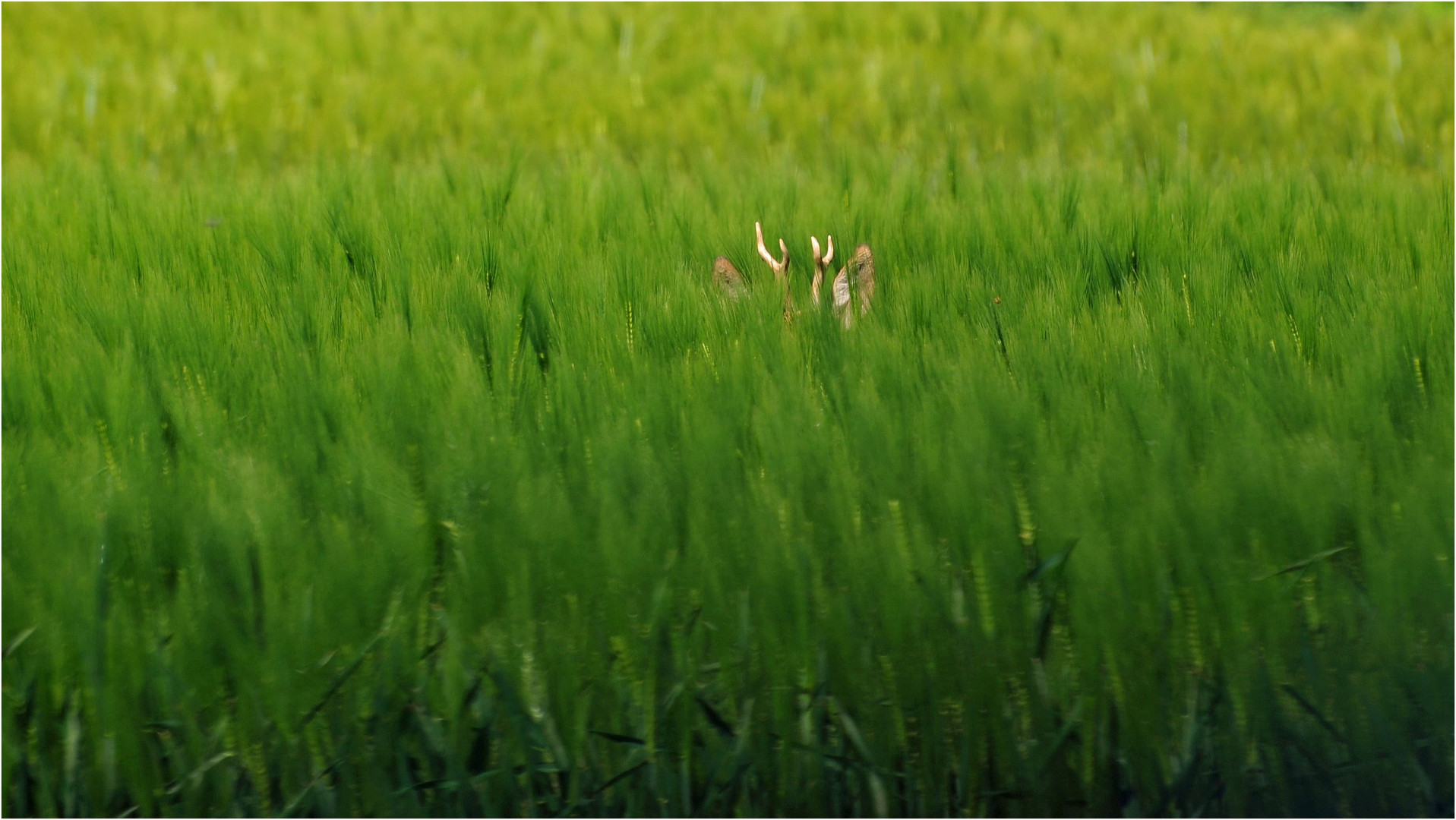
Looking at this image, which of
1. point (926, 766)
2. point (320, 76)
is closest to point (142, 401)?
point (926, 766)

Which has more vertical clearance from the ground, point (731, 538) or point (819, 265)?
point (819, 265)

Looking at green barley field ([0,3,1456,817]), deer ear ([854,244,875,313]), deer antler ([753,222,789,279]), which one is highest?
deer antler ([753,222,789,279])

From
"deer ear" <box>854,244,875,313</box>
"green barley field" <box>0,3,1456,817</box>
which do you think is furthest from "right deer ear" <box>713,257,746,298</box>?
"deer ear" <box>854,244,875,313</box>

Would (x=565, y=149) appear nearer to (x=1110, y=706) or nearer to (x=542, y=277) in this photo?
(x=542, y=277)

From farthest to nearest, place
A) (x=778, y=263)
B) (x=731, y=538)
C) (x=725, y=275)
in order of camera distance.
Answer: (x=778, y=263)
(x=725, y=275)
(x=731, y=538)

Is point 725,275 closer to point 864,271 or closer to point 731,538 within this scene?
point 864,271

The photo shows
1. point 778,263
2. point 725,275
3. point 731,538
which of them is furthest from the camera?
point 778,263

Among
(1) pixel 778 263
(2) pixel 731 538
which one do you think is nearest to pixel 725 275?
(1) pixel 778 263

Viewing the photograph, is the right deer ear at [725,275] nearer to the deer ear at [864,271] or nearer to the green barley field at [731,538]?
the green barley field at [731,538]

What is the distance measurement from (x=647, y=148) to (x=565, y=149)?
0.61 ft

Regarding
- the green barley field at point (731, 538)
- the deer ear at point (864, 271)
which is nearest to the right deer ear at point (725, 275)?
the green barley field at point (731, 538)

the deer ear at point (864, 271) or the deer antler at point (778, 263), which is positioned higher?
the deer antler at point (778, 263)

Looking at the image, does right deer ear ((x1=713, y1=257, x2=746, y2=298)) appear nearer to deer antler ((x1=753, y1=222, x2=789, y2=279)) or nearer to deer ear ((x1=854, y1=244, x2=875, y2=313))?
deer antler ((x1=753, y1=222, x2=789, y2=279))

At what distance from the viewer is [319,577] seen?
3.35 ft
